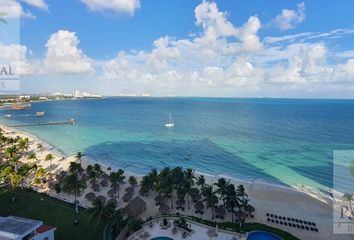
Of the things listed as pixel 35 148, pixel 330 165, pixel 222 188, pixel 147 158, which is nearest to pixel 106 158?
pixel 147 158

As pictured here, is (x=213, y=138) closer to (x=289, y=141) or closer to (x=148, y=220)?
(x=289, y=141)


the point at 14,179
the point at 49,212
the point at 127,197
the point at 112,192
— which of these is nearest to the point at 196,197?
the point at 127,197

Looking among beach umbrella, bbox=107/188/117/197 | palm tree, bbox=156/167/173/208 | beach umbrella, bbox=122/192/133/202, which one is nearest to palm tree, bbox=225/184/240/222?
palm tree, bbox=156/167/173/208

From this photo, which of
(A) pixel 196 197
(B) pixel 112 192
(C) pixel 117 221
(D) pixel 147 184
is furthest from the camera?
(B) pixel 112 192

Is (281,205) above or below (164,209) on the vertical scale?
below

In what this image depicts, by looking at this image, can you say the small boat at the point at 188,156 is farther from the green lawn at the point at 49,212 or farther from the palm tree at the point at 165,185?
the green lawn at the point at 49,212

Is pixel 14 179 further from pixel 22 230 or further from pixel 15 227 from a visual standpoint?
pixel 22 230

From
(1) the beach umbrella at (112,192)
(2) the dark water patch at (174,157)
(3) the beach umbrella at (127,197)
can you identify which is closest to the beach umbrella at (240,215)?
(3) the beach umbrella at (127,197)

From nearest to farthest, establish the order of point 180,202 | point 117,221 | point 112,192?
1. point 117,221
2. point 180,202
3. point 112,192
